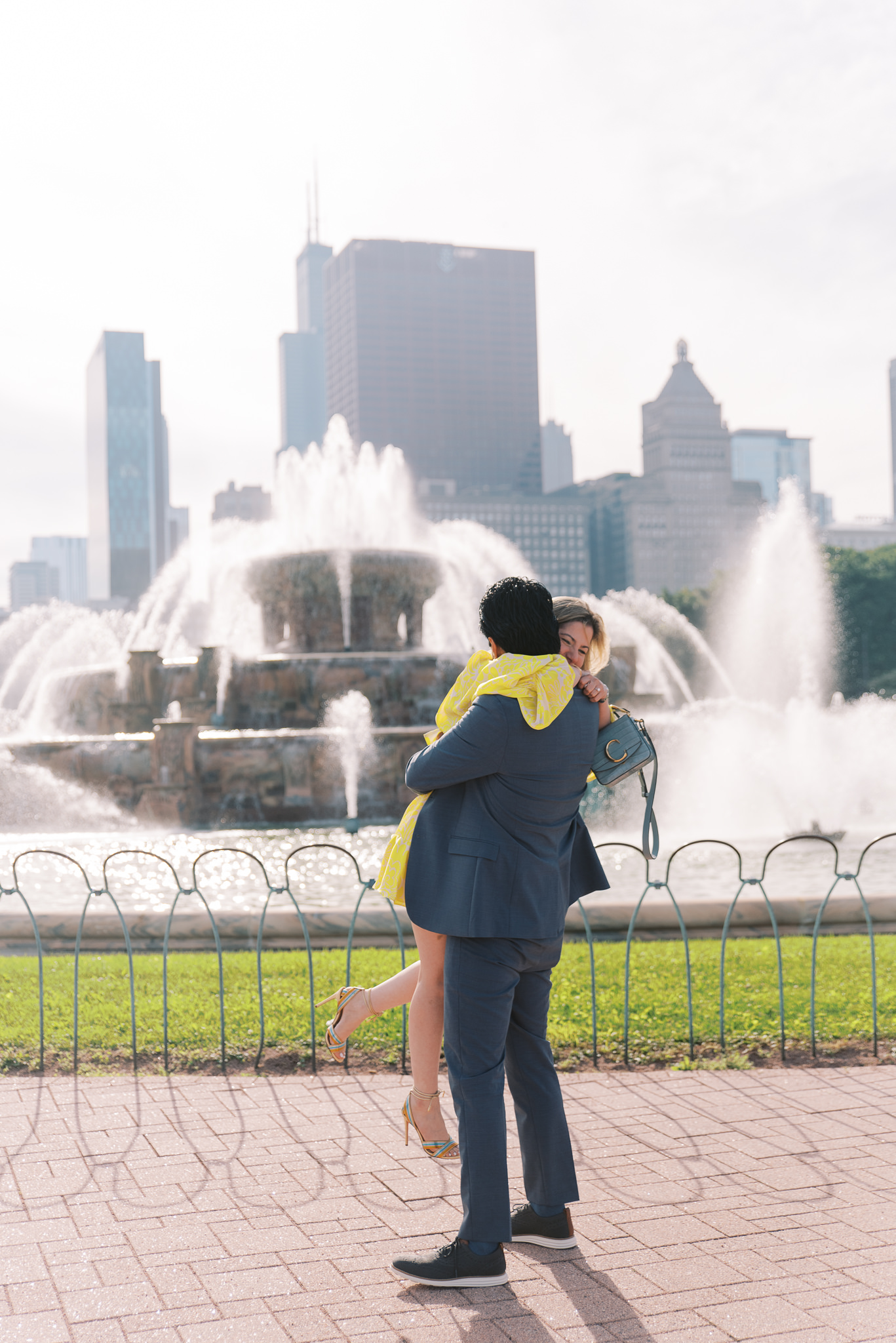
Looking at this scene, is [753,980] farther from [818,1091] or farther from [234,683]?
[234,683]

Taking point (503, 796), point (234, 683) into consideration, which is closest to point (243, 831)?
point (234, 683)

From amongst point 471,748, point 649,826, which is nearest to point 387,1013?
point 649,826

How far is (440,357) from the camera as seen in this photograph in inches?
6949

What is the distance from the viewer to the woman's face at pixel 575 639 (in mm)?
3479

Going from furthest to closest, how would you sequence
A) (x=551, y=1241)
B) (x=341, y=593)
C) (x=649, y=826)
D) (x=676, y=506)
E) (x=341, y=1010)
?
(x=676, y=506)
(x=341, y=593)
(x=341, y=1010)
(x=649, y=826)
(x=551, y=1241)

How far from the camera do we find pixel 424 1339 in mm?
2844

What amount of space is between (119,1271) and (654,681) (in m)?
36.2

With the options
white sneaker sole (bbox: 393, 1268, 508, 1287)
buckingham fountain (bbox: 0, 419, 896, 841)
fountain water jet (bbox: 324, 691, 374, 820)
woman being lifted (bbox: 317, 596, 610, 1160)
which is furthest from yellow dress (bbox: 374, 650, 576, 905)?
fountain water jet (bbox: 324, 691, 374, 820)

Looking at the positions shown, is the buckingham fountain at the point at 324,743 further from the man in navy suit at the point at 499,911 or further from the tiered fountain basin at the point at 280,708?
the man in navy suit at the point at 499,911

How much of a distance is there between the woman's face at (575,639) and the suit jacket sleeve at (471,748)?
429 millimetres

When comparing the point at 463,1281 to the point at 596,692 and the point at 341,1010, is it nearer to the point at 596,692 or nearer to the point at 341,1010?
the point at 341,1010

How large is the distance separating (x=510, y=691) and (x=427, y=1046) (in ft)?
4.19

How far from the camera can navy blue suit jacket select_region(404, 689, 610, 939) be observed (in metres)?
3.12

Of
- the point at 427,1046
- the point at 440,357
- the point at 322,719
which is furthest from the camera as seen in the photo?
the point at 440,357
